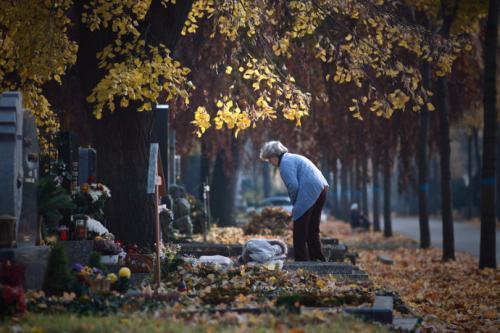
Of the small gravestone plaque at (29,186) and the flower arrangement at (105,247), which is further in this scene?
the flower arrangement at (105,247)

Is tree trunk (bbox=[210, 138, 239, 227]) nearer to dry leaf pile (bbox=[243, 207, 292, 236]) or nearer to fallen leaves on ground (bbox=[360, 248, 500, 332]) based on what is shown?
dry leaf pile (bbox=[243, 207, 292, 236])

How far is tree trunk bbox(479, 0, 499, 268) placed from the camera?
2027 centimetres

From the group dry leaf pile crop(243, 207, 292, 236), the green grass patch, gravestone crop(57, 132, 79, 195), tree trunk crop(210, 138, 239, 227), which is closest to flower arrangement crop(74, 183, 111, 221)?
gravestone crop(57, 132, 79, 195)

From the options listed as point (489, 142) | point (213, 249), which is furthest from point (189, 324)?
point (489, 142)

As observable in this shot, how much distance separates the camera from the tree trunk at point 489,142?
66.5 feet

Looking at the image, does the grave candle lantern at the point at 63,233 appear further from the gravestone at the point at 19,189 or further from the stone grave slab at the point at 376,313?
the stone grave slab at the point at 376,313

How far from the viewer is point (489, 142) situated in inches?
805

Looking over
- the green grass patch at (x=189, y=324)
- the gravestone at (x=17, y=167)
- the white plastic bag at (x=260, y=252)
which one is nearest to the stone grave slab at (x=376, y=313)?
the green grass patch at (x=189, y=324)

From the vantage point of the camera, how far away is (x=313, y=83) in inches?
1041

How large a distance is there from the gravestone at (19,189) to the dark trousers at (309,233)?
14.8ft

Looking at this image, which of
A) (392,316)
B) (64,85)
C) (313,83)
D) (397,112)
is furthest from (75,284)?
(397,112)

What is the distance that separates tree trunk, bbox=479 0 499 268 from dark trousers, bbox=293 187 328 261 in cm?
510

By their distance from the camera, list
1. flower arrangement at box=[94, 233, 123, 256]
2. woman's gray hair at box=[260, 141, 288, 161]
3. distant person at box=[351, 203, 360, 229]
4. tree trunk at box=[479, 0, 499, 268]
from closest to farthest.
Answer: flower arrangement at box=[94, 233, 123, 256]
woman's gray hair at box=[260, 141, 288, 161]
tree trunk at box=[479, 0, 499, 268]
distant person at box=[351, 203, 360, 229]

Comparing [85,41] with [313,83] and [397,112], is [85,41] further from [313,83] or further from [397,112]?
[397,112]
